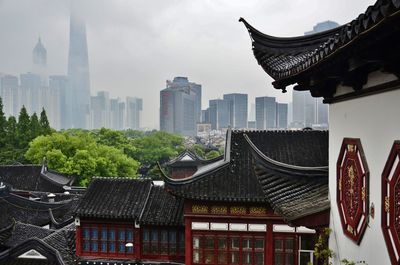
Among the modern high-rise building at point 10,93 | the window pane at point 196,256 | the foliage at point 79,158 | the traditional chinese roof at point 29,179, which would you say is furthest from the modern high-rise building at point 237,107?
the window pane at point 196,256

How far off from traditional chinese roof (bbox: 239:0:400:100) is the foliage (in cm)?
3385

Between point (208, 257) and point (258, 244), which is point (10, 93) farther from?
point (258, 244)

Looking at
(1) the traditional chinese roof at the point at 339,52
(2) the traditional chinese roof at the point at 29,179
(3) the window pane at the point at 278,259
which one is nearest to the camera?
(1) the traditional chinese roof at the point at 339,52

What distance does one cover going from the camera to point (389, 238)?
3373 mm

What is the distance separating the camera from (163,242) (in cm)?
1515

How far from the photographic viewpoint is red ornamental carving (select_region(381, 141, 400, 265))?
10.5 ft

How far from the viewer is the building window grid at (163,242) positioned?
14992mm

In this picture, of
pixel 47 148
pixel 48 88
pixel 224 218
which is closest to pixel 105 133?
pixel 47 148

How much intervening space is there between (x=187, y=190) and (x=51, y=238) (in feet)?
23.6

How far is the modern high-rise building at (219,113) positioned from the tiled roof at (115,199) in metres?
147

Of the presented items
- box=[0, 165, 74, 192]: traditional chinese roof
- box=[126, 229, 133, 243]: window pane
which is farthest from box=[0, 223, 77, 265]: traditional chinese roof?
box=[0, 165, 74, 192]: traditional chinese roof

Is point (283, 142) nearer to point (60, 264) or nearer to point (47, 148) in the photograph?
point (60, 264)

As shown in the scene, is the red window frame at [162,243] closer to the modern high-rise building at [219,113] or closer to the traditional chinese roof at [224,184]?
the traditional chinese roof at [224,184]

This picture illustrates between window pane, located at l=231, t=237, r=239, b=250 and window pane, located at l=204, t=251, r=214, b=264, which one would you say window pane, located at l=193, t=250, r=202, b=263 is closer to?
window pane, located at l=204, t=251, r=214, b=264
